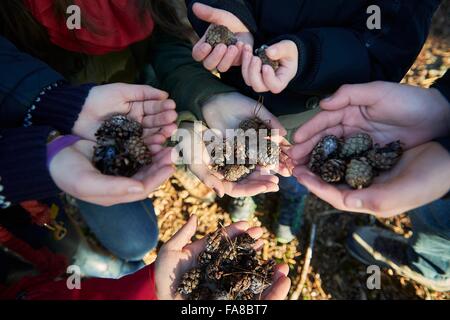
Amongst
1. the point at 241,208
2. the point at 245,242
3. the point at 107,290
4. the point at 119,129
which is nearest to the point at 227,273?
the point at 245,242

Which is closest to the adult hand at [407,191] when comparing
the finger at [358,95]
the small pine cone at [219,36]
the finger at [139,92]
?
the finger at [358,95]

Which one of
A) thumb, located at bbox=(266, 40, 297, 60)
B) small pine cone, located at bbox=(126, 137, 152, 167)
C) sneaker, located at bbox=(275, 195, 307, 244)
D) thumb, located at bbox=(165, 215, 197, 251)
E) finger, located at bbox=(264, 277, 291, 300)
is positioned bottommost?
sneaker, located at bbox=(275, 195, 307, 244)

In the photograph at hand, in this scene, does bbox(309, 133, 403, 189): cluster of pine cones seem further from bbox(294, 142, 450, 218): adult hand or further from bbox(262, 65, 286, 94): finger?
bbox(262, 65, 286, 94): finger

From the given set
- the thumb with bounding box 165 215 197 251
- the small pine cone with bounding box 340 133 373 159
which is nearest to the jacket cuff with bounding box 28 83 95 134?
the thumb with bounding box 165 215 197 251

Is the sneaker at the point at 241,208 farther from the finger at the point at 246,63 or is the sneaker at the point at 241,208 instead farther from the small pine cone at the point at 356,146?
the finger at the point at 246,63

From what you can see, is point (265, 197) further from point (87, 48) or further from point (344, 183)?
point (87, 48)

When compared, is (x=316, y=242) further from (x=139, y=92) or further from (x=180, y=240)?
(x=139, y=92)
